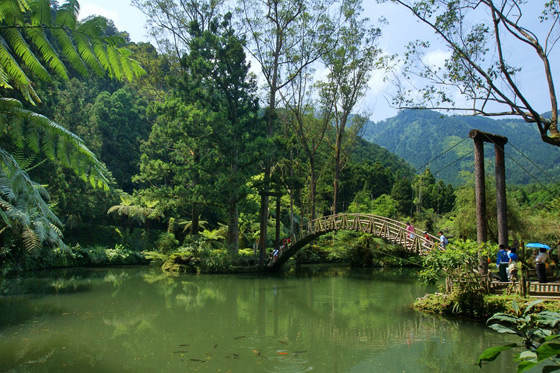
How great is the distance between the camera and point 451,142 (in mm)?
119000

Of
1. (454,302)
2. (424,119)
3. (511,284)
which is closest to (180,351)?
(454,302)

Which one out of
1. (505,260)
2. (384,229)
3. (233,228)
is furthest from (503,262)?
(233,228)

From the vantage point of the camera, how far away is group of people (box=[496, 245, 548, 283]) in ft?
33.8

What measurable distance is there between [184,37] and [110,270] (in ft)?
41.9

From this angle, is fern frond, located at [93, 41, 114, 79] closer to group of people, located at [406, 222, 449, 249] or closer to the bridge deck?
the bridge deck

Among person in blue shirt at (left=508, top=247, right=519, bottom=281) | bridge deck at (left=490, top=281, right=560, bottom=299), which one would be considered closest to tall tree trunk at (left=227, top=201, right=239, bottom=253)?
person in blue shirt at (left=508, top=247, right=519, bottom=281)

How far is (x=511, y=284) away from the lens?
32.6 ft

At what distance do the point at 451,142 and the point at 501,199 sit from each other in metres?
116

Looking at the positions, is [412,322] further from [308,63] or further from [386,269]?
[308,63]

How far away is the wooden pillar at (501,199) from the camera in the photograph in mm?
11258

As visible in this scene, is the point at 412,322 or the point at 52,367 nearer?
the point at 52,367

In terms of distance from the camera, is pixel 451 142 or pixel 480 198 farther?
pixel 451 142

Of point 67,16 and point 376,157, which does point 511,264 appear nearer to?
point 67,16

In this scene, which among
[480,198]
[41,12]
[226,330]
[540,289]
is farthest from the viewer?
[480,198]
